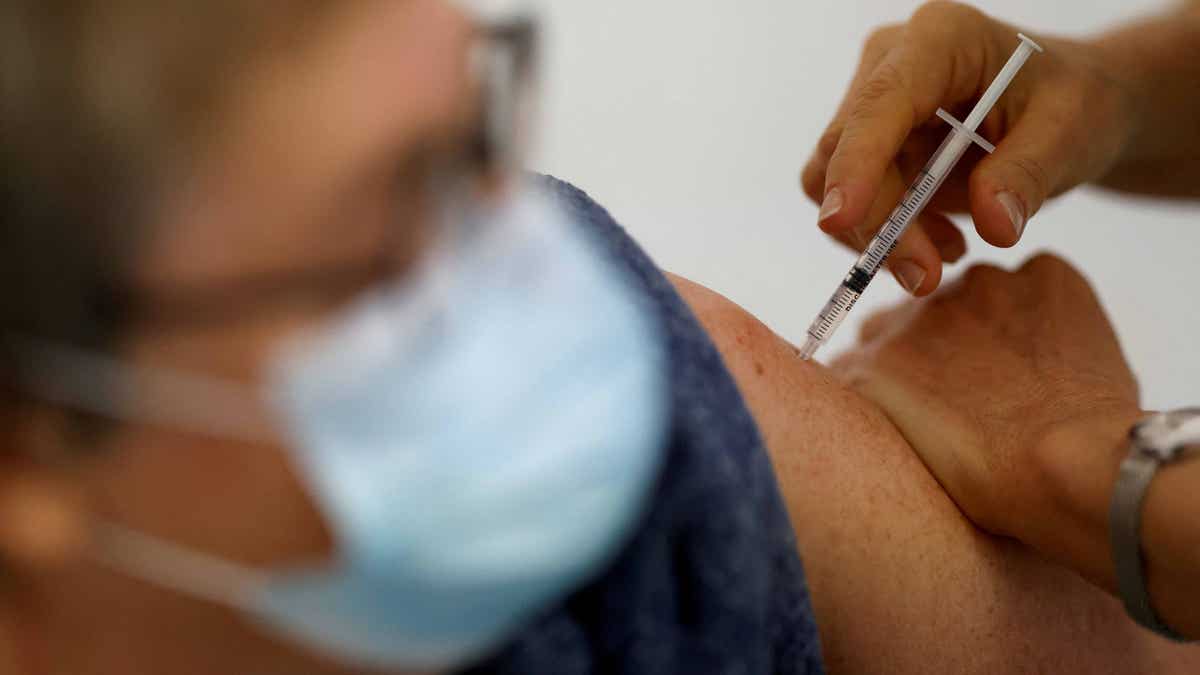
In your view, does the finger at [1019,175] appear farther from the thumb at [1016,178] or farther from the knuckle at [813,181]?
the knuckle at [813,181]

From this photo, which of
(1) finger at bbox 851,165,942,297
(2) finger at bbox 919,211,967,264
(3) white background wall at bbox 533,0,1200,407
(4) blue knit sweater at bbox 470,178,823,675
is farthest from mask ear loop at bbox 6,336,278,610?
(3) white background wall at bbox 533,0,1200,407

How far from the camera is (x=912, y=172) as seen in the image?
107 cm

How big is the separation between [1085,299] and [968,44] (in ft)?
0.85

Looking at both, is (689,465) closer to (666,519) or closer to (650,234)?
(666,519)

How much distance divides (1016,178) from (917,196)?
0.28 ft

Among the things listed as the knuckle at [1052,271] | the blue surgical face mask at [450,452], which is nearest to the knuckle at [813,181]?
the knuckle at [1052,271]

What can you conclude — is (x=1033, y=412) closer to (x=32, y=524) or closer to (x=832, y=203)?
(x=832, y=203)

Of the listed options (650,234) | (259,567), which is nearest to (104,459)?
(259,567)

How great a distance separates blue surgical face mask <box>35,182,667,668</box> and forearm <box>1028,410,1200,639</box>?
42 centimetres

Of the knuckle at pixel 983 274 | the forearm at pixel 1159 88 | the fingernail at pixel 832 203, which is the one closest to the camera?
the fingernail at pixel 832 203

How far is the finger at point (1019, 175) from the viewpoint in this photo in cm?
95

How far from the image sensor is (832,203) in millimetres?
943

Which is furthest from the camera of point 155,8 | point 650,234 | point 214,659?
point 650,234

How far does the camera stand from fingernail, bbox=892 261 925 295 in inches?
39.9
